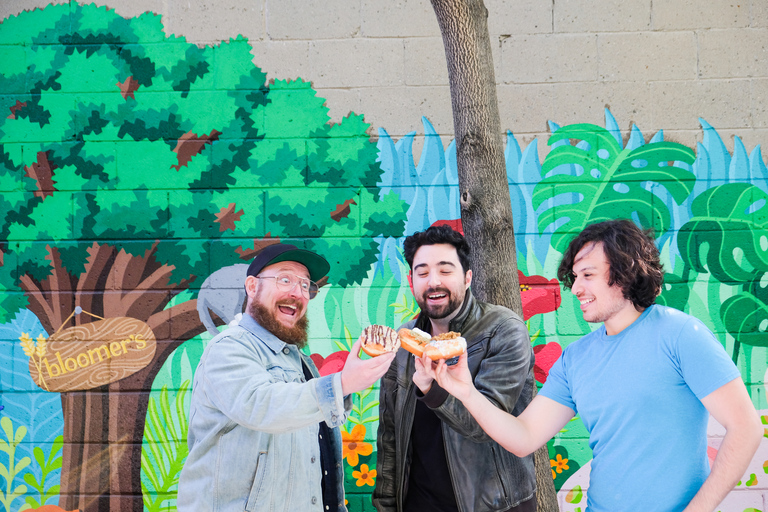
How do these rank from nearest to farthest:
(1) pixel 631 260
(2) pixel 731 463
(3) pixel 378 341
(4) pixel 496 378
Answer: (2) pixel 731 463 → (1) pixel 631 260 → (3) pixel 378 341 → (4) pixel 496 378

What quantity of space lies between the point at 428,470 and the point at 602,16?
2.78m

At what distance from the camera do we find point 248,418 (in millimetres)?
1691

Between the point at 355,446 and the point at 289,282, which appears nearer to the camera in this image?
the point at 289,282

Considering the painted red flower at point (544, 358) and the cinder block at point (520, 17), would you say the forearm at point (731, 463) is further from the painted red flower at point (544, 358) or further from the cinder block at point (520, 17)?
the cinder block at point (520, 17)

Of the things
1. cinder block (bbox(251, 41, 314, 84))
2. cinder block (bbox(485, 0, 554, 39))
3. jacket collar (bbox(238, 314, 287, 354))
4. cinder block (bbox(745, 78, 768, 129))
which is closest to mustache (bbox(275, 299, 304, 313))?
jacket collar (bbox(238, 314, 287, 354))

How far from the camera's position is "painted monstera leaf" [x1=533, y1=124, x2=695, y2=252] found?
3.23m

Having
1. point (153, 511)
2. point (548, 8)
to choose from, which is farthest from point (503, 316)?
point (153, 511)

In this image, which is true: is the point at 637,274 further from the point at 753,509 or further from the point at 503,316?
the point at 753,509

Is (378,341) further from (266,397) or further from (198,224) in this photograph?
(198,224)

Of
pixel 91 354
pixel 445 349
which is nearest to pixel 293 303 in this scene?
pixel 445 349

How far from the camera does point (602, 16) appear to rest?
10.8 feet

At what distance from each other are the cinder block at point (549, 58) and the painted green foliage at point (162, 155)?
0.97 m

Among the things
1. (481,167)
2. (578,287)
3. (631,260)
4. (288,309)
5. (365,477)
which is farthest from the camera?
(365,477)

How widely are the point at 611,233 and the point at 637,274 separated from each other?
15 cm
